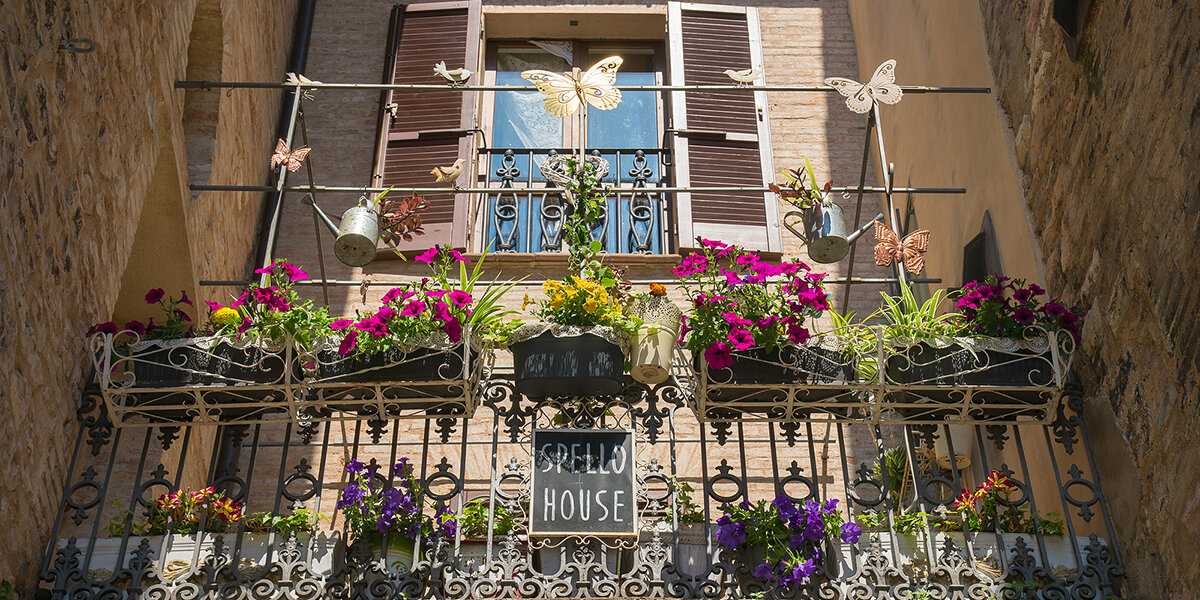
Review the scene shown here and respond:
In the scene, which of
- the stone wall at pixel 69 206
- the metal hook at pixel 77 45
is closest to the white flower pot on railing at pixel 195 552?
the stone wall at pixel 69 206

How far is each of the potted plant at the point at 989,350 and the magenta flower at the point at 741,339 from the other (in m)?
0.65

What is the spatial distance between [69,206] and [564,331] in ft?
7.17

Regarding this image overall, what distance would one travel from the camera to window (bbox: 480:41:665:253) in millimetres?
9398

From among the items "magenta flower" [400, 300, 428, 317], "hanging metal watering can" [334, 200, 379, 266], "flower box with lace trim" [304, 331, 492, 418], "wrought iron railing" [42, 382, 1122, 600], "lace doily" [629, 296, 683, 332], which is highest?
"hanging metal watering can" [334, 200, 379, 266]

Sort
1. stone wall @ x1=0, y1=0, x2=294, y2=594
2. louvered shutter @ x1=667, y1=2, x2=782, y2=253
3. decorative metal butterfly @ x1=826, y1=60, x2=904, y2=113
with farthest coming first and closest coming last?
louvered shutter @ x1=667, y1=2, x2=782, y2=253 < decorative metal butterfly @ x1=826, y1=60, x2=904, y2=113 < stone wall @ x1=0, y1=0, x2=294, y2=594

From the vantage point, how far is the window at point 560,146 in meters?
9.40

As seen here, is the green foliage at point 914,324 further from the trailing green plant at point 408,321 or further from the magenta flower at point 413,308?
the magenta flower at point 413,308

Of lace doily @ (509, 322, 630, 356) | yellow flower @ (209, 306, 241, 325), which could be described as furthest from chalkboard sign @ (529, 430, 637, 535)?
yellow flower @ (209, 306, 241, 325)

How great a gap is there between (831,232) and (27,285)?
3.75m

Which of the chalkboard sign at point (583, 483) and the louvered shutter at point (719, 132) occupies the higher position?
the louvered shutter at point (719, 132)

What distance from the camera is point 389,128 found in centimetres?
991

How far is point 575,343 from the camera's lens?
5.29 meters

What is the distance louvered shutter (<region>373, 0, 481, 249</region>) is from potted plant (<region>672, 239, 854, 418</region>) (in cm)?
409

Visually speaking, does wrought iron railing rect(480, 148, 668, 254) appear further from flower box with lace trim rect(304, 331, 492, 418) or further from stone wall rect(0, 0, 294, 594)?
flower box with lace trim rect(304, 331, 492, 418)
